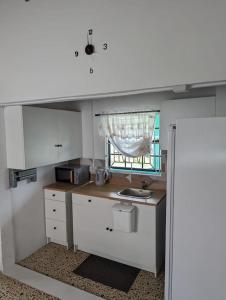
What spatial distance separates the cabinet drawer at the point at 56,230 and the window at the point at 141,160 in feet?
3.67

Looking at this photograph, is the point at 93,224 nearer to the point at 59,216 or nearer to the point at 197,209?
the point at 59,216

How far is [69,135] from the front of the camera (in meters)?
3.19

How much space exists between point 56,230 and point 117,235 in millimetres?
972

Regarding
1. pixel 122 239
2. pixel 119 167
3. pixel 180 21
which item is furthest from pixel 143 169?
pixel 180 21

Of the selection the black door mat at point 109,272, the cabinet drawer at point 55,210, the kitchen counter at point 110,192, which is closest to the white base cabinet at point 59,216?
the cabinet drawer at point 55,210

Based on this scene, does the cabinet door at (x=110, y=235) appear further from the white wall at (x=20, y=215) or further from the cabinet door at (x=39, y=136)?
the cabinet door at (x=39, y=136)

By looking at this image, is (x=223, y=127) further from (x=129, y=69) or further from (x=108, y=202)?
(x=108, y=202)

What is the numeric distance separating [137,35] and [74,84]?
642 mm

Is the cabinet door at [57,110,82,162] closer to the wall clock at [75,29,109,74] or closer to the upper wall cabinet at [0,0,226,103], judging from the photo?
the upper wall cabinet at [0,0,226,103]

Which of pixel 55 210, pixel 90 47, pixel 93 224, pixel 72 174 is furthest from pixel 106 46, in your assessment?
pixel 55 210

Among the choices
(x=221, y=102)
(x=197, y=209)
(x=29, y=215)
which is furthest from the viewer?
(x=29, y=215)

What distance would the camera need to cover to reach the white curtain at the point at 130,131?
9.47ft

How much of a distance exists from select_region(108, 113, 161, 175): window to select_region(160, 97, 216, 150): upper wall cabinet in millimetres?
379

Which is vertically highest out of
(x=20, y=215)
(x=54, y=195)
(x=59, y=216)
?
(x=54, y=195)
